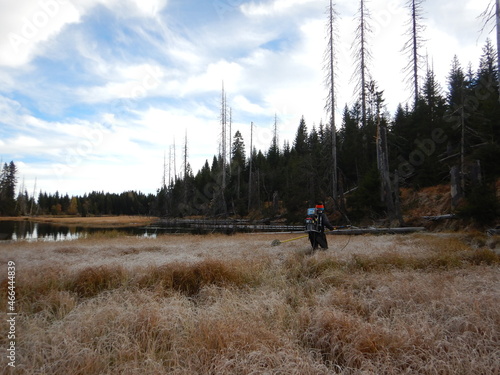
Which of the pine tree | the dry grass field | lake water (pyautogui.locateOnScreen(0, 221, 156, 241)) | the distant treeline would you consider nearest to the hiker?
Result: the dry grass field

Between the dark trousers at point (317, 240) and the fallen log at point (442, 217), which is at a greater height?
the fallen log at point (442, 217)

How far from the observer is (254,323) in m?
3.53

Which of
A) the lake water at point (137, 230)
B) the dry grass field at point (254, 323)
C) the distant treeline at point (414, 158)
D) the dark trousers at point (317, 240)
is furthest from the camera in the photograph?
the lake water at point (137, 230)

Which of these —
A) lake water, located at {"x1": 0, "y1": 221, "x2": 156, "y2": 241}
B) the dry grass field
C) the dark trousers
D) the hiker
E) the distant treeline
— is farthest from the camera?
lake water, located at {"x1": 0, "y1": 221, "x2": 156, "y2": 241}

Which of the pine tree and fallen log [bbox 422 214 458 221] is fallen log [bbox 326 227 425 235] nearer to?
fallen log [bbox 422 214 458 221]

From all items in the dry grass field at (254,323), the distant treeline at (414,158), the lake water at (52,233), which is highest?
the distant treeline at (414,158)

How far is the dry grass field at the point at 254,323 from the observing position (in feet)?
9.23

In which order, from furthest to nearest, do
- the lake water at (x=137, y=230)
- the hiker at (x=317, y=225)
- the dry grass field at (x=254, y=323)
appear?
1. the lake water at (x=137, y=230)
2. the hiker at (x=317, y=225)
3. the dry grass field at (x=254, y=323)

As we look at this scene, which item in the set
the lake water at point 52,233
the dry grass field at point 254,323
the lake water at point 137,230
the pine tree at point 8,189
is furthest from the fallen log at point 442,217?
the pine tree at point 8,189

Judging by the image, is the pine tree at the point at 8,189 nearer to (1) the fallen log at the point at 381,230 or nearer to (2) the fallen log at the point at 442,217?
(1) the fallen log at the point at 381,230

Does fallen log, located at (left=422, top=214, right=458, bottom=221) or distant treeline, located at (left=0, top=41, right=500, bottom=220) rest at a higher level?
distant treeline, located at (left=0, top=41, right=500, bottom=220)

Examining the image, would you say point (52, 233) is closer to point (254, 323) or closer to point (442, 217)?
point (254, 323)

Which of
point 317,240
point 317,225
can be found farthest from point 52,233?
point 317,225

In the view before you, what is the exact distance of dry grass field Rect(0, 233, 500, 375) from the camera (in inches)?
111
